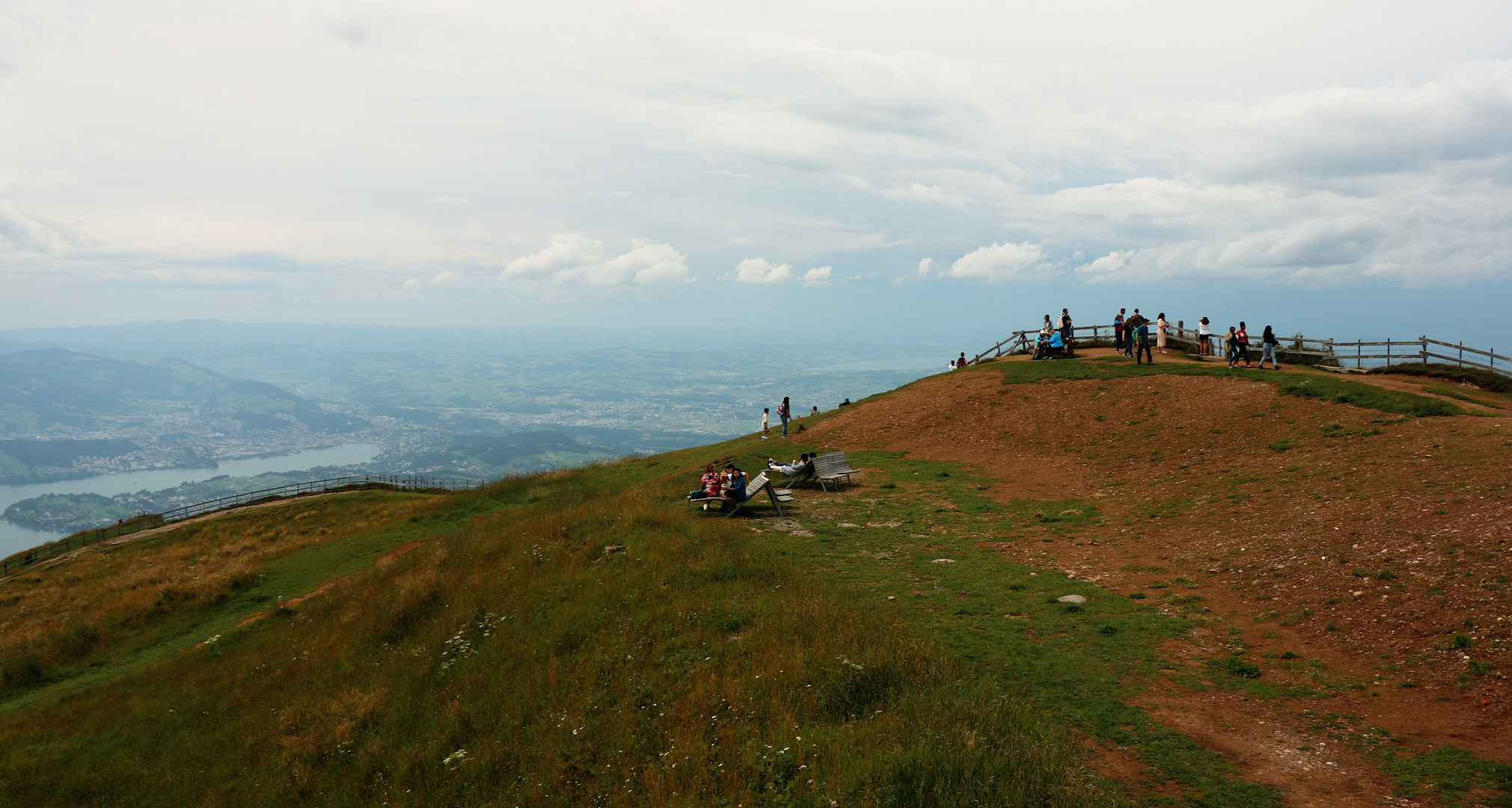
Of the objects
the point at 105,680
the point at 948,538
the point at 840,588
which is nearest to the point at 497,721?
the point at 840,588

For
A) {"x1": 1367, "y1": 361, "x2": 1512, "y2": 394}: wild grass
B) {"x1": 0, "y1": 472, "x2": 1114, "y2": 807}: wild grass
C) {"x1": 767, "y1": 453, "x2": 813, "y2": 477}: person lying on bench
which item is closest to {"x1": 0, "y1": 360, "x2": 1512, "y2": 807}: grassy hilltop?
{"x1": 0, "y1": 472, "x2": 1114, "y2": 807}: wild grass

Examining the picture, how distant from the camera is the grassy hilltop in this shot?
755cm

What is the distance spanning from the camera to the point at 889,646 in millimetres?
9383

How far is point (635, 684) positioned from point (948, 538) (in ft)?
29.6

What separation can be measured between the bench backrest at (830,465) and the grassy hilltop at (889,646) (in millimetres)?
886

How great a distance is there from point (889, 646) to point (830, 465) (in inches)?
525

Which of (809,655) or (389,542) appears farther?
(389,542)

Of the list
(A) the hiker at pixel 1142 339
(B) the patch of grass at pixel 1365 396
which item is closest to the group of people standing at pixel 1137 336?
(A) the hiker at pixel 1142 339

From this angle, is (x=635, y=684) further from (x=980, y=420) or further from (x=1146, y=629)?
(x=980, y=420)

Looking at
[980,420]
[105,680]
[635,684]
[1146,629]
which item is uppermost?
[980,420]

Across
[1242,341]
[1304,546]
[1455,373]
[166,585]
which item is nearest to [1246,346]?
[1242,341]

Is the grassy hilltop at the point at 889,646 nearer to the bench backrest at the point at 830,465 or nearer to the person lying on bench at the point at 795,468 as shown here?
the bench backrest at the point at 830,465

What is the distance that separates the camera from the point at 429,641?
16.1 m

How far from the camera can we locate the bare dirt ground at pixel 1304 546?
7.89 m
